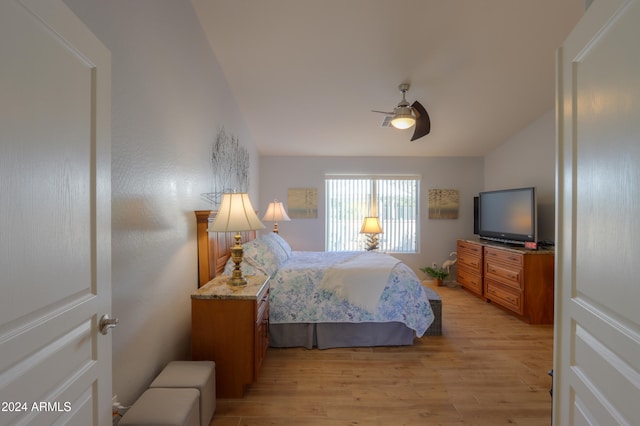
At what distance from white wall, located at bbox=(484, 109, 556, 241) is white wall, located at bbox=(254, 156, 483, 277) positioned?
0.56 m

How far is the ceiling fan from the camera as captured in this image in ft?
9.11

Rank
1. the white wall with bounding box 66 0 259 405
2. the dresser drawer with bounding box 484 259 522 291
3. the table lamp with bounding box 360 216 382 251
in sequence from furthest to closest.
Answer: the table lamp with bounding box 360 216 382 251 < the dresser drawer with bounding box 484 259 522 291 < the white wall with bounding box 66 0 259 405

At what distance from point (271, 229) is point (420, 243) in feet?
8.81

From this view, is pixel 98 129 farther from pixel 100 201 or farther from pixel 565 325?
pixel 565 325

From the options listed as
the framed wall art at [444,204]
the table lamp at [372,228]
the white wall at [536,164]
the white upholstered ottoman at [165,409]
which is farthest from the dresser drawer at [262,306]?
the framed wall art at [444,204]

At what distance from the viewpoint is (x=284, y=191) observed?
5.19 meters

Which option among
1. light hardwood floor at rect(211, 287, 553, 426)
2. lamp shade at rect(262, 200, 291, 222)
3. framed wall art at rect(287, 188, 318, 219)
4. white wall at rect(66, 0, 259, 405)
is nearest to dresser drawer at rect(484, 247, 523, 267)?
light hardwood floor at rect(211, 287, 553, 426)

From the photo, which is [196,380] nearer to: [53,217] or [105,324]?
[105,324]

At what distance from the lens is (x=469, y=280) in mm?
4496

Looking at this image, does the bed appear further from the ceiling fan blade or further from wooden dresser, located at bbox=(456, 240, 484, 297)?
wooden dresser, located at bbox=(456, 240, 484, 297)

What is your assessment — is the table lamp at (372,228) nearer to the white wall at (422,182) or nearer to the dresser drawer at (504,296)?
A: the white wall at (422,182)

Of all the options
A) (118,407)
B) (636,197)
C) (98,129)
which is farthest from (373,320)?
(98,129)

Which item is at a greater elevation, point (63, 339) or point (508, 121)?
point (508, 121)

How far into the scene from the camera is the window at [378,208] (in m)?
5.28
